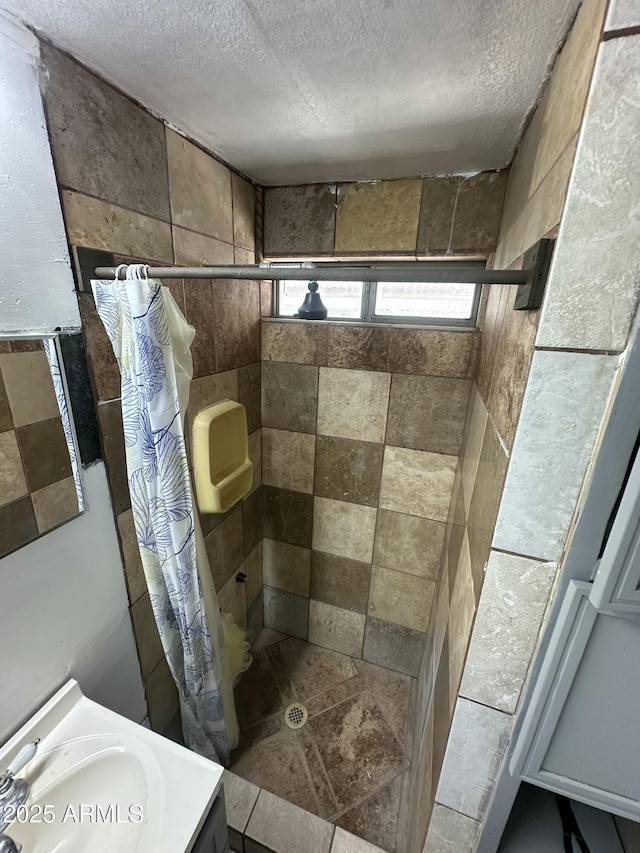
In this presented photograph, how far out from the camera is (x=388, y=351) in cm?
145

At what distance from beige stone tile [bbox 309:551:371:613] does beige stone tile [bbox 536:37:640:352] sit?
1518 millimetres

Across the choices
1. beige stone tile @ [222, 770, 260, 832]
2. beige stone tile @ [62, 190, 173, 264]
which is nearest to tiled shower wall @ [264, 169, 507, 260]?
beige stone tile @ [62, 190, 173, 264]

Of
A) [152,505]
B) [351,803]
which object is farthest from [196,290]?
[351,803]

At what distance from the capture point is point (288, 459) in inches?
68.6

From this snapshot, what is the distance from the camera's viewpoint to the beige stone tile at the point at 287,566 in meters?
1.86

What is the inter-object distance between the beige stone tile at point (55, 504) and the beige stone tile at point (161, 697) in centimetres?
72

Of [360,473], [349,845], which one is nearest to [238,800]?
[349,845]

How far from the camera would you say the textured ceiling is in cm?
61

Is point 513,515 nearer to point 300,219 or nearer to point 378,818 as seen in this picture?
point 300,219

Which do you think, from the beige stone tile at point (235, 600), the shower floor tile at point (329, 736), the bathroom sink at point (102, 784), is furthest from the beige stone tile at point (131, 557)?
the shower floor tile at point (329, 736)

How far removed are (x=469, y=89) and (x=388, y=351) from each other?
2.63 feet

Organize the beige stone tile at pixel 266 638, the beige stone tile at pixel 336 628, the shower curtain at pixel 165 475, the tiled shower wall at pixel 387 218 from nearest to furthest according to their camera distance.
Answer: the shower curtain at pixel 165 475, the tiled shower wall at pixel 387 218, the beige stone tile at pixel 336 628, the beige stone tile at pixel 266 638

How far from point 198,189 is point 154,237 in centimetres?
28

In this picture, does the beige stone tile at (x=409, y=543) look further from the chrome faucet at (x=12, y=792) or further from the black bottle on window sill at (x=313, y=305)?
the chrome faucet at (x=12, y=792)
